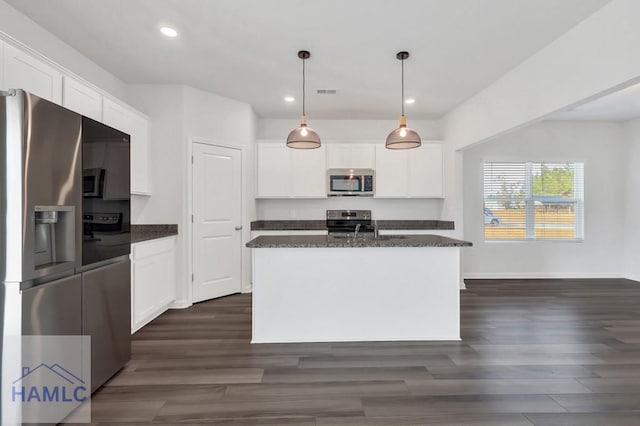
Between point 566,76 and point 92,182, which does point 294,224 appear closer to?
point 92,182

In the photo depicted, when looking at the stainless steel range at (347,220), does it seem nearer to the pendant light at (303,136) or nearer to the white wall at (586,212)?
the white wall at (586,212)

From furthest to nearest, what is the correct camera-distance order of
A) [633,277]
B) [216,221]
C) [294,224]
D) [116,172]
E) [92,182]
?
[294,224], [633,277], [216,221], [116,172], [92,182]

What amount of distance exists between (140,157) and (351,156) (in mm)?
3012

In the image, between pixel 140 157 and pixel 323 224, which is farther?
pixel 323 224

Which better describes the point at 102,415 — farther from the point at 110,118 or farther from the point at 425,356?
the point at 110,118

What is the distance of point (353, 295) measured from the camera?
2.98 meters

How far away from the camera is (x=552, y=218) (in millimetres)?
5648

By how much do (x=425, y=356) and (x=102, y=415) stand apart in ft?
7.41

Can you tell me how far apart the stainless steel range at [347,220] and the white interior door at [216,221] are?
158cm

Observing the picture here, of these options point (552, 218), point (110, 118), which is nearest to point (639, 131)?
point (552, 218)

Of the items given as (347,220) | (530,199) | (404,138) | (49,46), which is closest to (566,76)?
(404,138)

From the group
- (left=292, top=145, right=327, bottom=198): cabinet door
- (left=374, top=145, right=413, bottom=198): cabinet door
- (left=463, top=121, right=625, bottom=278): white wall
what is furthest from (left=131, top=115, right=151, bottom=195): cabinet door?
(left=463, top=121, right=625, bottom=278): white wall

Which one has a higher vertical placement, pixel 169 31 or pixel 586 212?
pixel 169 31

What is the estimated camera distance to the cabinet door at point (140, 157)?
3.66m
